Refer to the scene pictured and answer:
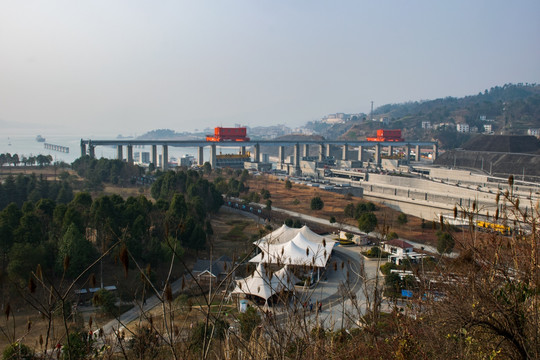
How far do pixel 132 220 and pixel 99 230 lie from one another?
3.18ft

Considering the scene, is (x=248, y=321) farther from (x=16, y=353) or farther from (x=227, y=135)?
(x=227, y=135)

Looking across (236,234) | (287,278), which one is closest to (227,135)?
(236,234)

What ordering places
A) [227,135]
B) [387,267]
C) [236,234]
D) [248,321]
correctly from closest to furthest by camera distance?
1. [248,321]
2. [387,267]
3. [236,234]
4. [227,135]

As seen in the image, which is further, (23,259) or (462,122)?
(462,122)

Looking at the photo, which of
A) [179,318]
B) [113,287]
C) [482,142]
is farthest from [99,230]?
[482,142]

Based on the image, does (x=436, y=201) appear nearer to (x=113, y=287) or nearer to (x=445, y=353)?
(x=113, y=287)

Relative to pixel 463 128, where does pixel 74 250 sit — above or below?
below

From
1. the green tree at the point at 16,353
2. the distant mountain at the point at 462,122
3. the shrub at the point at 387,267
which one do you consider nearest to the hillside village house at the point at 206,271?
the shrub at the point at 387,267

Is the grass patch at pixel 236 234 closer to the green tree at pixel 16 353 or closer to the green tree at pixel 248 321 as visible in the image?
the green tree at pixel 248 321

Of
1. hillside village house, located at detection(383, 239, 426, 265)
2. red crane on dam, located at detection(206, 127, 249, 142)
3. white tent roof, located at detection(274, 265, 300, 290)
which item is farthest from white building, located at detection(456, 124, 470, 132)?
white tent roof, located at detection(274, 265, 300, 290)

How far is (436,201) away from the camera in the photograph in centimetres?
2211

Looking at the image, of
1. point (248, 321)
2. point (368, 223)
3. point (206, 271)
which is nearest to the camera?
point (248, 321)

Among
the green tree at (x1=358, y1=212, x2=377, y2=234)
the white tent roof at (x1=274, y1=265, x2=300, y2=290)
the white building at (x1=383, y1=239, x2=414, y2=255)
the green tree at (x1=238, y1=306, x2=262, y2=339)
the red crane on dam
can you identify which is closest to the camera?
the white tent roof at (x1=274, y1=265, x2=300, y2=290)

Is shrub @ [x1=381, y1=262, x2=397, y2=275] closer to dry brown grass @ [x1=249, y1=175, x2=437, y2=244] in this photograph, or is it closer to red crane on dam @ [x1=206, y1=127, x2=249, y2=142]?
dry brown grass @ [x1=249, y1=175, x2=437, y2=244]
